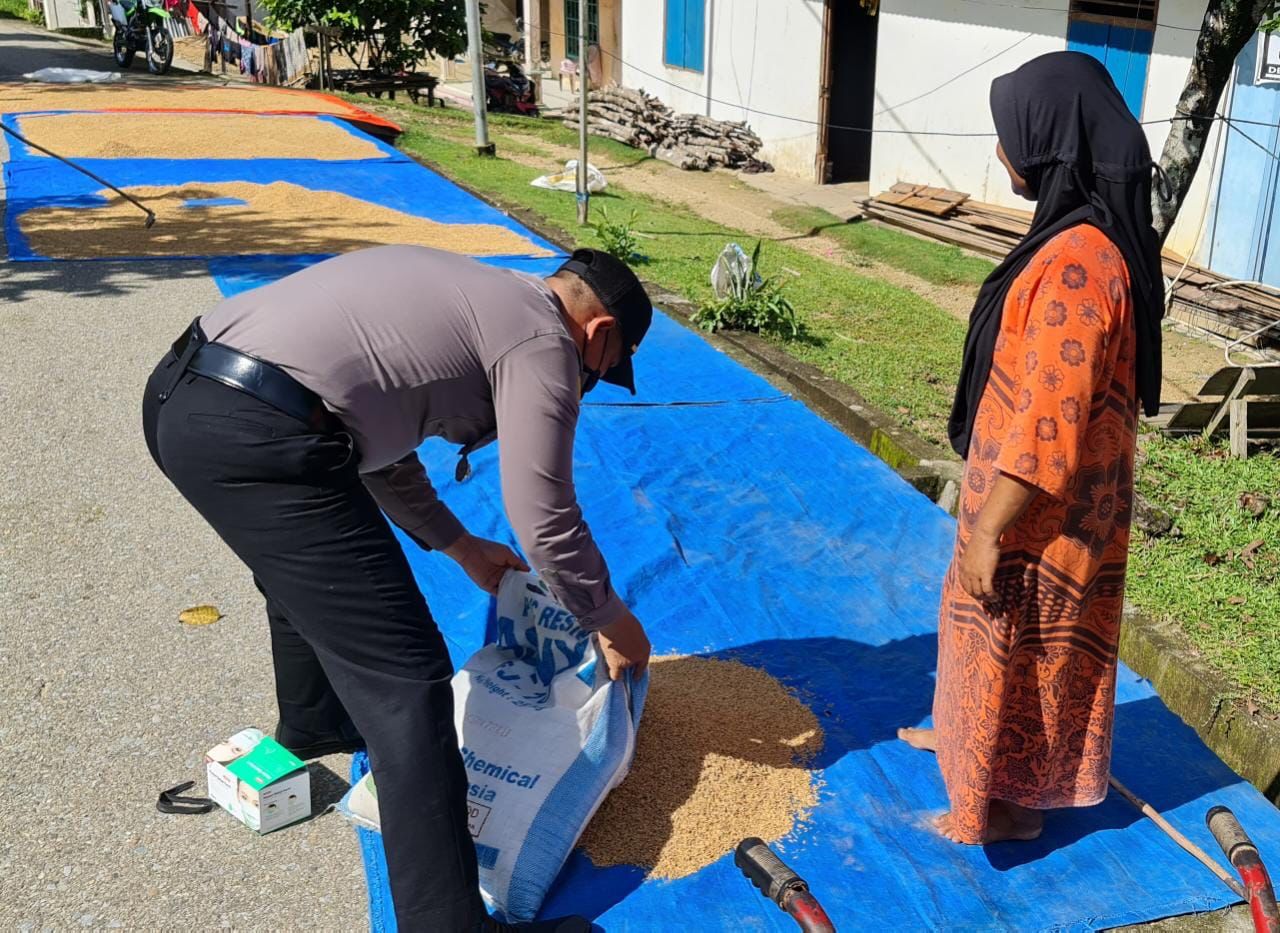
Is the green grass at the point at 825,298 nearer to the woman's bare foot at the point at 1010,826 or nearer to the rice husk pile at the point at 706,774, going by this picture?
the rice husk pile at the point at 706,774

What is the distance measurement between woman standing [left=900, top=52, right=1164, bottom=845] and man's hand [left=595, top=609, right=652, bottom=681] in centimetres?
66

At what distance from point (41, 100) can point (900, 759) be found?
14107mm

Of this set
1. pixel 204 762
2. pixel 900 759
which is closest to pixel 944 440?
pixel 900 759

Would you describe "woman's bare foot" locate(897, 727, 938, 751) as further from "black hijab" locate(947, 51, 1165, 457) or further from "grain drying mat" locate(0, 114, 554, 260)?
"grain drying mat" locate(0, 114, 554, 260)

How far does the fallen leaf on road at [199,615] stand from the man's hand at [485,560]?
1.05m

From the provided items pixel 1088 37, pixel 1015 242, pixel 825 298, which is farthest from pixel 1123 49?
pixel 825 298

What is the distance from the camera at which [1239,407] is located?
4.88 meters

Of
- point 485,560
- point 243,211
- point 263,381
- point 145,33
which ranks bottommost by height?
point 243,211

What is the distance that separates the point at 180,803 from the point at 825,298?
5.76 metres

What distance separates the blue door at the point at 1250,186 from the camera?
7.37 m

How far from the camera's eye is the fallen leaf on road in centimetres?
343

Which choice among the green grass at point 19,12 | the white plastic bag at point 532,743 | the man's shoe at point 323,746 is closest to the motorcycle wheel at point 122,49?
the green grass at point 19,12

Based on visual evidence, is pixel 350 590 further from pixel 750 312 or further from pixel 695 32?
pixel 695 32

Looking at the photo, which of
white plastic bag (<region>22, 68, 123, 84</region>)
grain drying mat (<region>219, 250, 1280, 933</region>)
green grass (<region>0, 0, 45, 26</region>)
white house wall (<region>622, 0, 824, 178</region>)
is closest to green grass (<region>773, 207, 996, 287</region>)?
white house wall (<region>622, 0, 824, 178</region>)
